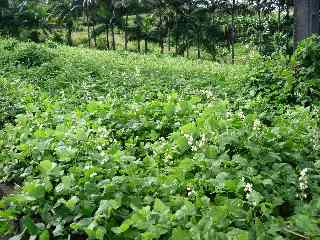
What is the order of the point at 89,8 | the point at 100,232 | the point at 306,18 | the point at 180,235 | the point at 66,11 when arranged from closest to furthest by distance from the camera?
the point at 180,235, the point at 100,232, the point at 306,18, the point at 89,8, the point at 66,11

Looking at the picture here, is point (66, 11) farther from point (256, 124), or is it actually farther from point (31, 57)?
point (256, 124)

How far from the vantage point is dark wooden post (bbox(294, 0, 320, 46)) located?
12.6m

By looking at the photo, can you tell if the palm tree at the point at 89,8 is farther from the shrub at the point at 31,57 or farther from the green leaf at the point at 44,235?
the green leaf at the point at 44,235

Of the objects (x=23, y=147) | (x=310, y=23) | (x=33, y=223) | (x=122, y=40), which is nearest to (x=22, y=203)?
(x=33, y=223)

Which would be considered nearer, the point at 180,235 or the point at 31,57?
the point at 180,235

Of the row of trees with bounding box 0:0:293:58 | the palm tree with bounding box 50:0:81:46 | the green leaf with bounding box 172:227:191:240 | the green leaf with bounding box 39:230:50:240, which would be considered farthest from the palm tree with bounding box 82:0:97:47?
the green leaf with bounding box 172:227:191:240

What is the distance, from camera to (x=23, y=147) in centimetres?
531

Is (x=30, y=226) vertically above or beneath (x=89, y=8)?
beneath

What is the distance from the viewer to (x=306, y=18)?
41.8 feet

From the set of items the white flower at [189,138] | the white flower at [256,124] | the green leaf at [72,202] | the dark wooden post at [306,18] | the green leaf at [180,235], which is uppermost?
the dark wooden post at [306,18]

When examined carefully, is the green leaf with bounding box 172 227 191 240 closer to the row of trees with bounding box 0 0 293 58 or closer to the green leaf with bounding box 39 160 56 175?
the green leaf with bounding box 39 160 56 175

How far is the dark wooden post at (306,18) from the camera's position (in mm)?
12648

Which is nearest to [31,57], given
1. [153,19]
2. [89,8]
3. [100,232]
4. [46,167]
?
[46,167]

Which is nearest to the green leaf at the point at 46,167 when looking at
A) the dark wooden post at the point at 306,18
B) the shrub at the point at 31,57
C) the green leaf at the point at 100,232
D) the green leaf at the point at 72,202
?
the green leaf at the point at 72,202
